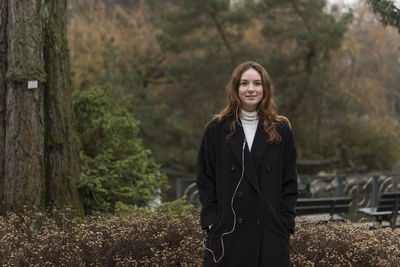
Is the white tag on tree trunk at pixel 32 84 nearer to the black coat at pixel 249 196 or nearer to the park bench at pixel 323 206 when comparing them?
the black coat at pixel 249 196

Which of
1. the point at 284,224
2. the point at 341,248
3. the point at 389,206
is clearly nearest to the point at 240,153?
the point at 284,224

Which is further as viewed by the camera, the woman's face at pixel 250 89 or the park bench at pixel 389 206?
the park bench at pixel 389 206

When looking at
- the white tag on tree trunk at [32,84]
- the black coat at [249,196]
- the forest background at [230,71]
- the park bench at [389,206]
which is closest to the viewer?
the black coat at [249,196]

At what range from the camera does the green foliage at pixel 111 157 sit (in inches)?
289

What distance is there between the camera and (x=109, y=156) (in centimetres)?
774

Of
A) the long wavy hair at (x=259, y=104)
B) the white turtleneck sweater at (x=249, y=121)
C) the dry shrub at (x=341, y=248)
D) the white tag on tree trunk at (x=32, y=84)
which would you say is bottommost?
the dry shrub at (x=341, y=248)

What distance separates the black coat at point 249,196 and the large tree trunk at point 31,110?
11.2ft

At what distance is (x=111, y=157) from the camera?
7844 mm

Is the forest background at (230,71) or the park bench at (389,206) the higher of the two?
the forest background at (230,71)

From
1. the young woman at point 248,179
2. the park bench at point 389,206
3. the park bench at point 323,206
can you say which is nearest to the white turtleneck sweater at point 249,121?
the young woman at point 248,179

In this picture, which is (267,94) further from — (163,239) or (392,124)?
(392,124)

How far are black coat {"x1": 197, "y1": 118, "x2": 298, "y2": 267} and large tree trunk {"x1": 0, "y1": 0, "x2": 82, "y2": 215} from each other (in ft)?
11.2

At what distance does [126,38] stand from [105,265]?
21.2 metres

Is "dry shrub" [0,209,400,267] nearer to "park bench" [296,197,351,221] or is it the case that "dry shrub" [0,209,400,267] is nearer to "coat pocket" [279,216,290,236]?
"coat pocket" [279,216,290,236]
